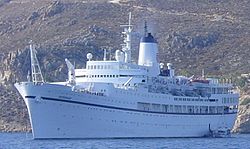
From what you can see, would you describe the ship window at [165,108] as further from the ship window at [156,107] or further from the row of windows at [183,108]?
the ship window at [156,107]

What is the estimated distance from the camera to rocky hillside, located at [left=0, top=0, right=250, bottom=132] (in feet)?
503

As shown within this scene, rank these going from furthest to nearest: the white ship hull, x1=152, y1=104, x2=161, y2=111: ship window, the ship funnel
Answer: the ship funnel → x1=152, y1=104, x2=161, y2=111: ship window → the white ship hull

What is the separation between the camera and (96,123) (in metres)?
106

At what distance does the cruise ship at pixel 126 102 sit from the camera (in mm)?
105062

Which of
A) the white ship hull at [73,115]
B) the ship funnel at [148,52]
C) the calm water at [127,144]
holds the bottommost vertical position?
the calm water at [127,144]

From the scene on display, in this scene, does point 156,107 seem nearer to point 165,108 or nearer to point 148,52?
point 165,108

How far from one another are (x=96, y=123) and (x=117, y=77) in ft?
20.2

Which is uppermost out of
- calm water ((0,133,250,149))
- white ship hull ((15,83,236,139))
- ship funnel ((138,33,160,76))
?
ship funnel ((138,33,160,76))

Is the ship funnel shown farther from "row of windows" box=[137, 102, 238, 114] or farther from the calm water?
the calm water

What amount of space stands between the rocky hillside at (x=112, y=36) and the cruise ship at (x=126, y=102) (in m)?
15.4

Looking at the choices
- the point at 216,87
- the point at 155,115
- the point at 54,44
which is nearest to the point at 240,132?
the point at 216,87

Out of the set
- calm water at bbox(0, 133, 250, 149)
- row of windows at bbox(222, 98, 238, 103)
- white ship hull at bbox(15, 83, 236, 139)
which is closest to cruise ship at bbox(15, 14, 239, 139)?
white ship hull at bbox(15, 83, 236, 139)

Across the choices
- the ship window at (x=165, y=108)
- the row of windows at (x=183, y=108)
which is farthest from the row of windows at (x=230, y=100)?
the ship window at (x=165, y=108)

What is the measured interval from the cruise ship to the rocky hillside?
605 inches
